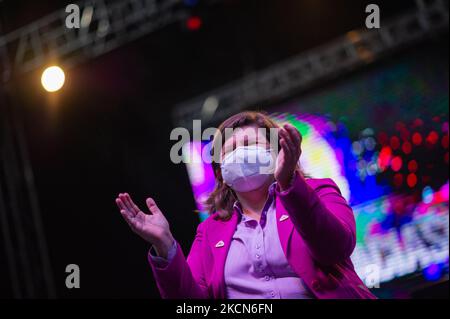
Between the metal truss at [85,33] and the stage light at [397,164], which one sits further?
the stage light at [397,164]

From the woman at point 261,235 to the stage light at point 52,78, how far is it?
343 centimetres

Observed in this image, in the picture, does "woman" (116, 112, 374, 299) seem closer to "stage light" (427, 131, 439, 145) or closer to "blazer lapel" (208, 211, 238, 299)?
"blazer lapel" (208, 211, 238, 299)

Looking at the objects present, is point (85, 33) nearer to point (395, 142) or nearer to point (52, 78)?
point (52, 78)

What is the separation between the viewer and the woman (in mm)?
1559

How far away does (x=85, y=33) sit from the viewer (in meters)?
5.25

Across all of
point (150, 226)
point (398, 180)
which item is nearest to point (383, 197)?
point (398, 180)

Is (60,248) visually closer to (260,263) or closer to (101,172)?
(101,172)

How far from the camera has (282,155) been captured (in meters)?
1.53

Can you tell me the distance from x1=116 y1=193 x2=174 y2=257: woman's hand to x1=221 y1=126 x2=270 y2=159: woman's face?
317 mm

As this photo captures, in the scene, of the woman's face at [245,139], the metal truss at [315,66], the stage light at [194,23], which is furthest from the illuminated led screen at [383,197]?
the woman's face at [245,139]

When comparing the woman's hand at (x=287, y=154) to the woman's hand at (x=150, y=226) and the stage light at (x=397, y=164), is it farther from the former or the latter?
the stage light at (x=397, y=164)

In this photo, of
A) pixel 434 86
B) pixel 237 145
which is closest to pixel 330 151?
pixel 434 86

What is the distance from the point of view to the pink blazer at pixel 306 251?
155 cm

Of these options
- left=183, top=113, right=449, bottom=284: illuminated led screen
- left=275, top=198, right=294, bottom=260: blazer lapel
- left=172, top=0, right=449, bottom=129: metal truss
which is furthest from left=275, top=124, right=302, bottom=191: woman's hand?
left=172, top=0, right=449, bottom=129: metal truss
